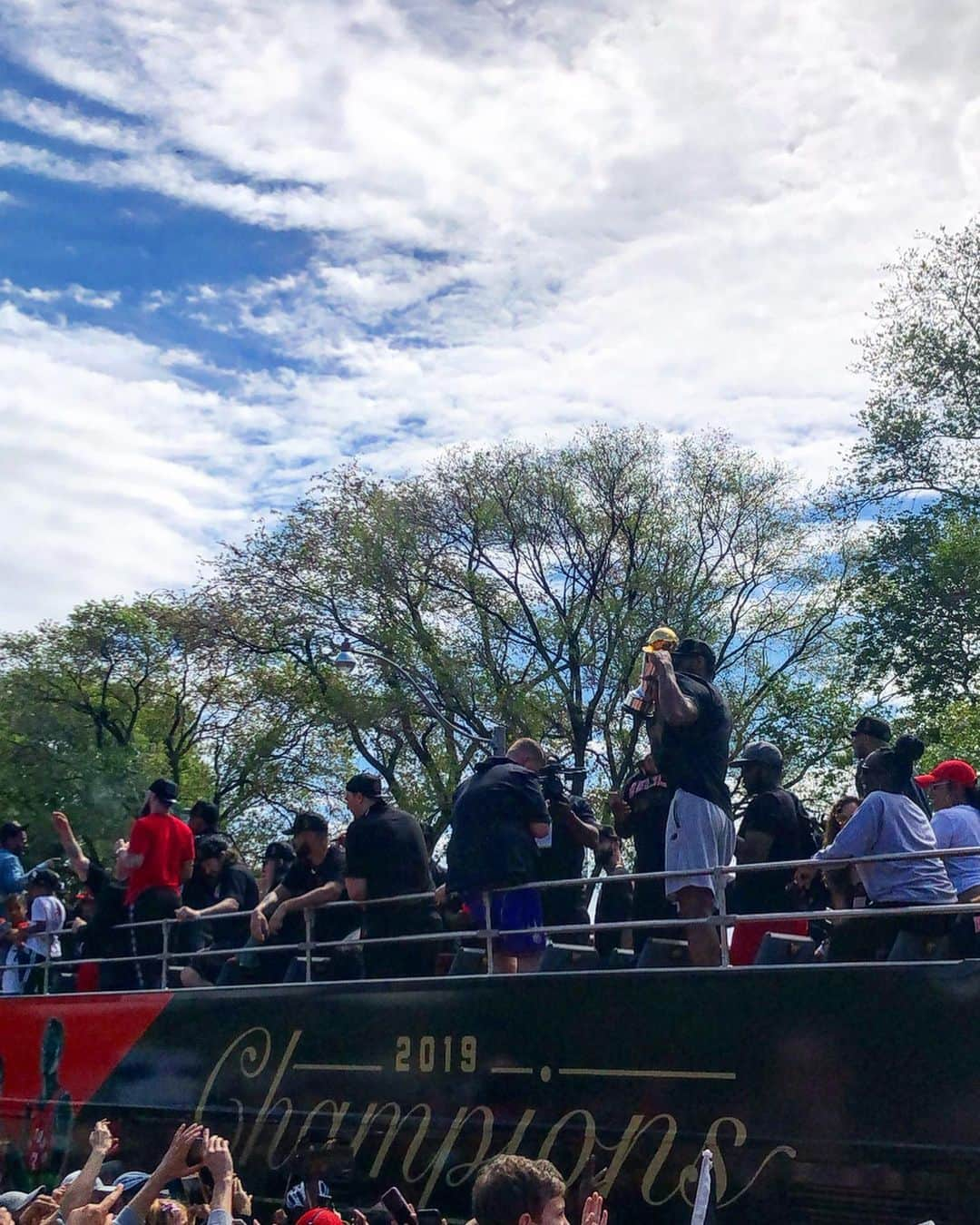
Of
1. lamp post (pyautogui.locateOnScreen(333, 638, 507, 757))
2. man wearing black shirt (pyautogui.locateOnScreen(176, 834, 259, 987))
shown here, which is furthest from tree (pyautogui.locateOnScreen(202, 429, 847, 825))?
man wearing black shirt (pyautogui.locateOnScreen(176, 834, 259, 987))

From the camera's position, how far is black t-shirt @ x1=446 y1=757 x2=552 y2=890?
7398 millimetres

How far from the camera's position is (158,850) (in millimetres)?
10305

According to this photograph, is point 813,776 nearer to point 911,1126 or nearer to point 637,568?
point 637,568

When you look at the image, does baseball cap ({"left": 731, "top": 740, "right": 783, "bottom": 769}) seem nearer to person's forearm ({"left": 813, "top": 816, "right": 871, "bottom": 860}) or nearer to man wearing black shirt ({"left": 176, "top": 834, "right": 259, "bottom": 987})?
person's forearm ({"left": 813, "top": 816, "right": 871, "bottom": 860})

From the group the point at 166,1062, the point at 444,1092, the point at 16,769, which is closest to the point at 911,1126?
the point at 444,1092

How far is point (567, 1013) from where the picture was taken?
22.3ft

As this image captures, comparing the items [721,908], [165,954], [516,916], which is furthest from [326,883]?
[721,908]

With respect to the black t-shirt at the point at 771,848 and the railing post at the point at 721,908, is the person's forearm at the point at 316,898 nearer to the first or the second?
the black t-shirt at the point at 771,848

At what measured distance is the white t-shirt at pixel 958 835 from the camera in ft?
21.8

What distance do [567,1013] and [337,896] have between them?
7.41ft

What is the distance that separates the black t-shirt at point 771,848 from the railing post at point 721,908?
874 mm

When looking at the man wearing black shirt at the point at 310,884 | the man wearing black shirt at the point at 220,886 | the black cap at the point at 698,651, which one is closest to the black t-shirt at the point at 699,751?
the black cap at the point at 698,651

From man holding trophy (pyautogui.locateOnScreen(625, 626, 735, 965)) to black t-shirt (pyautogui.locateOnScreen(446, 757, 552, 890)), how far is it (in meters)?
0.77

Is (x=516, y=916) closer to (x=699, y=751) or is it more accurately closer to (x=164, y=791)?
(x=699, y=751)
